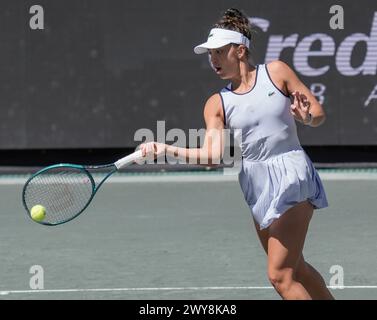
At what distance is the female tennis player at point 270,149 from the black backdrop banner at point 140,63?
6.98m

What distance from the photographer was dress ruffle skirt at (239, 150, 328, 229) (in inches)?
212

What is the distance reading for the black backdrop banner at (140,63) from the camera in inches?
492

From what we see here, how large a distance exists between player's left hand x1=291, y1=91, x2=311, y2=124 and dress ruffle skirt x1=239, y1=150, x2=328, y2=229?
11.6 inches

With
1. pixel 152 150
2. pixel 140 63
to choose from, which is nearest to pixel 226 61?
pixel 152 150

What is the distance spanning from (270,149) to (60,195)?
1.15 m

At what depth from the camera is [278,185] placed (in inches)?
214

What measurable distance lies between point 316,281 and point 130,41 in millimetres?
7412

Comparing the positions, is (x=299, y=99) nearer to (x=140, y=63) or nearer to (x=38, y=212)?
(x=38, y=212)

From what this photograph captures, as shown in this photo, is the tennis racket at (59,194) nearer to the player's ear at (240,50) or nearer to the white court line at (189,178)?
the player's ear at (240,50)

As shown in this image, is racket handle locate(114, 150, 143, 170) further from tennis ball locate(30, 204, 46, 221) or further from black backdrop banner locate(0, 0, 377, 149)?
black backdrop banner locate(0, 0, 377, 149)

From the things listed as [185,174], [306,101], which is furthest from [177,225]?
[306,101]

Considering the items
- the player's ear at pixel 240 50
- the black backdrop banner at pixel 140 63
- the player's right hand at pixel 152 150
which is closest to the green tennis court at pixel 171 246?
the black backdrop banner at pixel 140 63

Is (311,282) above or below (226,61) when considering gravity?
below

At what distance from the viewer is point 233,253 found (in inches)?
321
